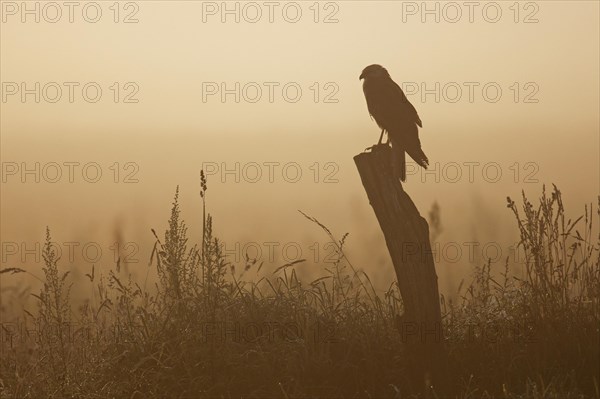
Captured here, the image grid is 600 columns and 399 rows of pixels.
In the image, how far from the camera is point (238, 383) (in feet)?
17.6

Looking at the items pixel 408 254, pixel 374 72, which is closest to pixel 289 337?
pixel 408 254

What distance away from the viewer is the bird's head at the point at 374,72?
8.27 metres

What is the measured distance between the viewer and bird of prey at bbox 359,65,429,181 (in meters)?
7.38

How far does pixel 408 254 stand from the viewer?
5828mm

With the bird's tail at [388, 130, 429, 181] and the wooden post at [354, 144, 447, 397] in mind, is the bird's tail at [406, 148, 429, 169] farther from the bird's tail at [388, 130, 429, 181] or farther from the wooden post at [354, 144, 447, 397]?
the wooden post at [354, 144, 447, 397]

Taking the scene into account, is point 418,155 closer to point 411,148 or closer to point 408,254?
point 411,148

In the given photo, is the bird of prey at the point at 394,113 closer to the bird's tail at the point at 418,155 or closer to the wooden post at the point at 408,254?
the bird's tail at the point at 418,155

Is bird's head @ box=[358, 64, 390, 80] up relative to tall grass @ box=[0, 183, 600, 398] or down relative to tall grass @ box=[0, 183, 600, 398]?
up

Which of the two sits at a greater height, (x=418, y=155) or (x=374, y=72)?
(x=374, y=72)

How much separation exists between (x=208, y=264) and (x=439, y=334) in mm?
1699

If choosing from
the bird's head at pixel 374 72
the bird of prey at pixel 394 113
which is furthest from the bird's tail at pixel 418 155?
the bird's head at pixel 374 72

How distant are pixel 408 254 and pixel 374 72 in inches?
118

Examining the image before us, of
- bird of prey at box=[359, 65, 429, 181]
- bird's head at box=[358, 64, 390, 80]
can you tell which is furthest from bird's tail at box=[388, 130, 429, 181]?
bird's head at box=[358, 64, 390, 80]

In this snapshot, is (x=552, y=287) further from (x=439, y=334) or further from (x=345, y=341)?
(x=345, y=341)
